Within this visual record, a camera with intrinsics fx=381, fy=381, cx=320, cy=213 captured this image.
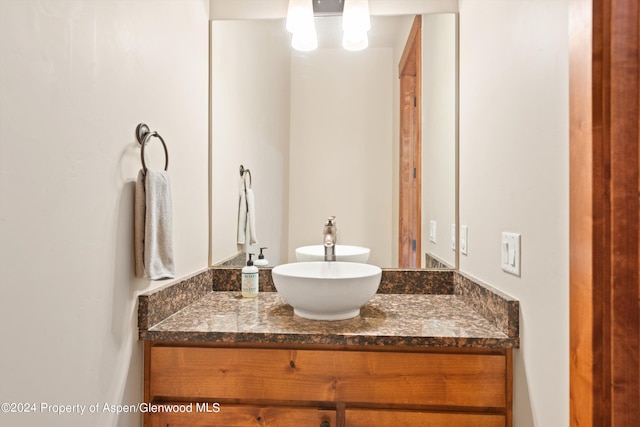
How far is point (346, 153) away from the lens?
1.68 m

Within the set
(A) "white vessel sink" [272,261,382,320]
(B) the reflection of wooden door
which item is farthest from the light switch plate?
(A) "white vessel sink" [272,261,382,320]

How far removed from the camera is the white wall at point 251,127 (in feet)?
5.50

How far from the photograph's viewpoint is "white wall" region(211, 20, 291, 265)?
1.68 meters

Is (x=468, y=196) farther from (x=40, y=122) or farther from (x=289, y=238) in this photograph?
(x=40, y=122)

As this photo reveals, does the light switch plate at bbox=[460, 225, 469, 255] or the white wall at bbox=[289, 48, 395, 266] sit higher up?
the white wall at bbox=[289, 48, 395, 266]

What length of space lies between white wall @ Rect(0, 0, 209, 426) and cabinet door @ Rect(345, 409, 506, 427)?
2.10 ft

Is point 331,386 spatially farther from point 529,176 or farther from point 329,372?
point 529,176

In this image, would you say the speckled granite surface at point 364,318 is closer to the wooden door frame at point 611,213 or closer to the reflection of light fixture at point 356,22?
the wooden door frame at point 611,213

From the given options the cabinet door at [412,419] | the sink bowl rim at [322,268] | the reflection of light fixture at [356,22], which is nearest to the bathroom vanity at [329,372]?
Result: the cabinet door at [412,419]

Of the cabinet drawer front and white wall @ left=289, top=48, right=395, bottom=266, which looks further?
white wall @ left=289, top=48, right=395, bottom=266

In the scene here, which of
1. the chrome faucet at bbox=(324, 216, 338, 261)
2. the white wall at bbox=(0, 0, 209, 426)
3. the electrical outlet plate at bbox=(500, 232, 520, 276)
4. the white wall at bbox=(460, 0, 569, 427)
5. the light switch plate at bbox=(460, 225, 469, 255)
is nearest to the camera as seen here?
the white wall at bbox=(0, 0, 209, 426)

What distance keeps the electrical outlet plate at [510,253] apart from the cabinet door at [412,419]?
42 centimetres

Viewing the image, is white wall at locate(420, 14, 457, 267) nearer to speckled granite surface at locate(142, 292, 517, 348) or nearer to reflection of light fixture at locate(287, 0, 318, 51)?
speckled granite surface at locate(142, 292, 517, 348)

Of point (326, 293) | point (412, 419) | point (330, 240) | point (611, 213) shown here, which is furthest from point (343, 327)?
point (611, 213)
